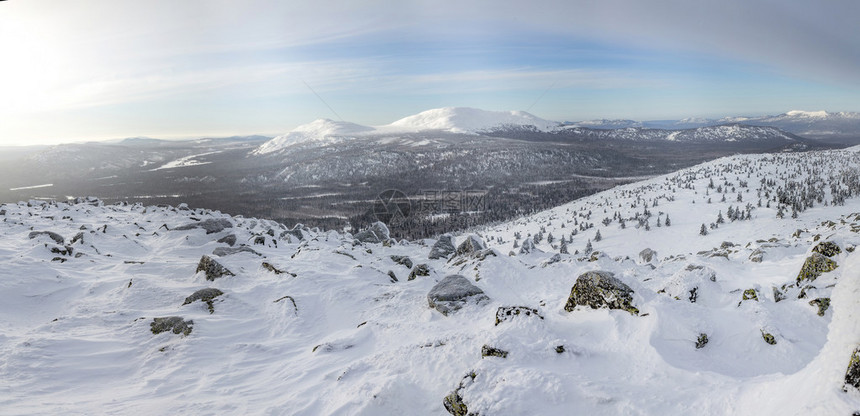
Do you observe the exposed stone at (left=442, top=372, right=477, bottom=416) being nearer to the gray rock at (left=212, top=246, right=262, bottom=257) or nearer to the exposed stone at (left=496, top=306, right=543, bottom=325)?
the exposed stone at (left=496, top=306, right=543, bottom=325)

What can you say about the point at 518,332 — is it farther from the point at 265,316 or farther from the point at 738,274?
the point at 738,274

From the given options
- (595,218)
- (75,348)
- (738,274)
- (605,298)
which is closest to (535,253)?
(738,274)

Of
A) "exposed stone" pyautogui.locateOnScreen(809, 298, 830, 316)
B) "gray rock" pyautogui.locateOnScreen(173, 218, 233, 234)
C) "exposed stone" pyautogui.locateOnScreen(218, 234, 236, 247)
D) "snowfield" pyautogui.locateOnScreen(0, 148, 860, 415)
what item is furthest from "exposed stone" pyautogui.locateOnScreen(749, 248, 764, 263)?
"gray rock" pyautogui.locateOnScreen(173, 218, 233, 234)

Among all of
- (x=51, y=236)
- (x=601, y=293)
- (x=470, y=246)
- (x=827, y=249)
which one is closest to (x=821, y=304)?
(x=827, y=249)

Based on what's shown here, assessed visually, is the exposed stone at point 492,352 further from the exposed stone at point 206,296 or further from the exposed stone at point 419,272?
the exposed stone at point 206,296

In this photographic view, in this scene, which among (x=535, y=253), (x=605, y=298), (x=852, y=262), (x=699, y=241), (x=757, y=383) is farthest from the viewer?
(x=699, y=241)

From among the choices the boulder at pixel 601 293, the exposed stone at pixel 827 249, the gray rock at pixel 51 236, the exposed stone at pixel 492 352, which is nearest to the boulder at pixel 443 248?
the boulder at pixel 601 293

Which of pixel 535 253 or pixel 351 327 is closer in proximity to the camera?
pixel 351 327

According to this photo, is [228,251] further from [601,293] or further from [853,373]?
[853,373]
